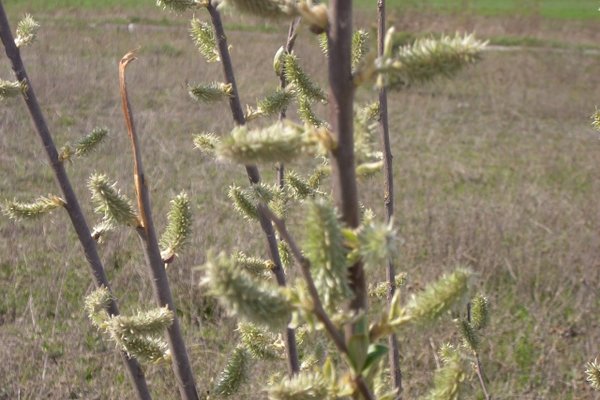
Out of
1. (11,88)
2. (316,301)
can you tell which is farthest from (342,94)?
(11,88)

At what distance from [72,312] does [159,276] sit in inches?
121

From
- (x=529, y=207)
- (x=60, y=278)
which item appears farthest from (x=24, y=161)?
(x=529, y=207)

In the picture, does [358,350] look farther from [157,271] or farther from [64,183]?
[64,183]

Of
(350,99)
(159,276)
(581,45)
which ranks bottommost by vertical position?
(581,45)

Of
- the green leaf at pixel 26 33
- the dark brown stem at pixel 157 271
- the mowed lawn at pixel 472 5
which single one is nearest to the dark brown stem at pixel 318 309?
the dark brown stem at pixel 157 271

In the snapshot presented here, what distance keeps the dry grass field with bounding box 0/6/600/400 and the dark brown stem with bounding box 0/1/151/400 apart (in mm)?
366

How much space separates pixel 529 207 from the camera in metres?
5.44

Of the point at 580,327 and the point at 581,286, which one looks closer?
the point at 580,327

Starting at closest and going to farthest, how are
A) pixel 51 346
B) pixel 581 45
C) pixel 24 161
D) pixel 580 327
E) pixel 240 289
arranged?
1. pixel 240 289
2. pixel 51 346
3. pixel 580 327
4. pixel 24 161
5. pixel 581 45

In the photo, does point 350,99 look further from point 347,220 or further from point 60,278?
point 60,278

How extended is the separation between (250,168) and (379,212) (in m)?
4.22

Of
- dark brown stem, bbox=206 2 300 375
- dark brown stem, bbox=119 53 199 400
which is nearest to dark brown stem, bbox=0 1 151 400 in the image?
dark brown stem, bbox=119 53 199 400

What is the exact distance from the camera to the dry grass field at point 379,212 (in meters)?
3.34

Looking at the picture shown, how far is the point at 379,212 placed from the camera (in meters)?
5.35
